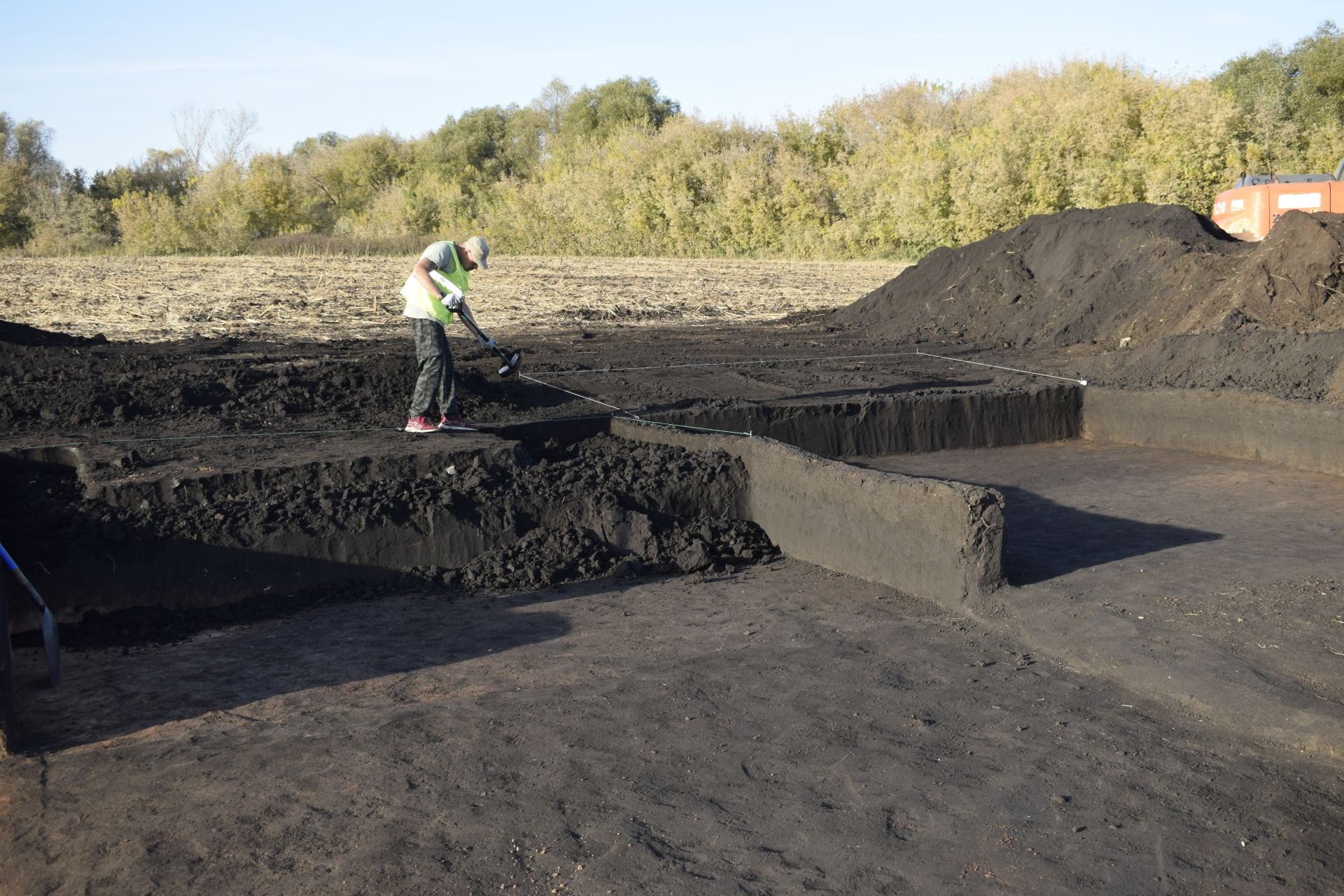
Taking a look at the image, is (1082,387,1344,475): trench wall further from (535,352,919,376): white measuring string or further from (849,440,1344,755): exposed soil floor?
(535,352,919,376): white measuring string

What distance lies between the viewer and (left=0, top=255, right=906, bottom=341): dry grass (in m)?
15.6

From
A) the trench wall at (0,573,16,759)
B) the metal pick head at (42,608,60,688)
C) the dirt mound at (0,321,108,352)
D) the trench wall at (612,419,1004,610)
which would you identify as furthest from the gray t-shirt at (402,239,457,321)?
the dirt mound at (0,321,108,352)

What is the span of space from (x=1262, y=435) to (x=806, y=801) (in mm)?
6738

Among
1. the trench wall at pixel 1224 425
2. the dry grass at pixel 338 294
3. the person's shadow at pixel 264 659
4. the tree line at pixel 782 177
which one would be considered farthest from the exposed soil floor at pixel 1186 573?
the tree line at pixel 782 177

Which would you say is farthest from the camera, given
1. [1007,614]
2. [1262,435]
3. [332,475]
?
[1262,435]

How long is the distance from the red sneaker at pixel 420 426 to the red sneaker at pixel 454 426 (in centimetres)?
7

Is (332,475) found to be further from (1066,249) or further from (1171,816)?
(1066,249)

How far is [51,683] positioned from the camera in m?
4.99

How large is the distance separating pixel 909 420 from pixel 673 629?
4735 mm

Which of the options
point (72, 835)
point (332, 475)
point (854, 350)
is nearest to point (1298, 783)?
point (72, 835)

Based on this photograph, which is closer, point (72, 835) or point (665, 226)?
point (72, 835)

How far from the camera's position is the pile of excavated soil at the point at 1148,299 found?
10852 mm

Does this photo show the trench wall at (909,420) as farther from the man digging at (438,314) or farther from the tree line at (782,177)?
→ the tree line at (782,177)

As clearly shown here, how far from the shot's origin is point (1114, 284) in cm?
1471
